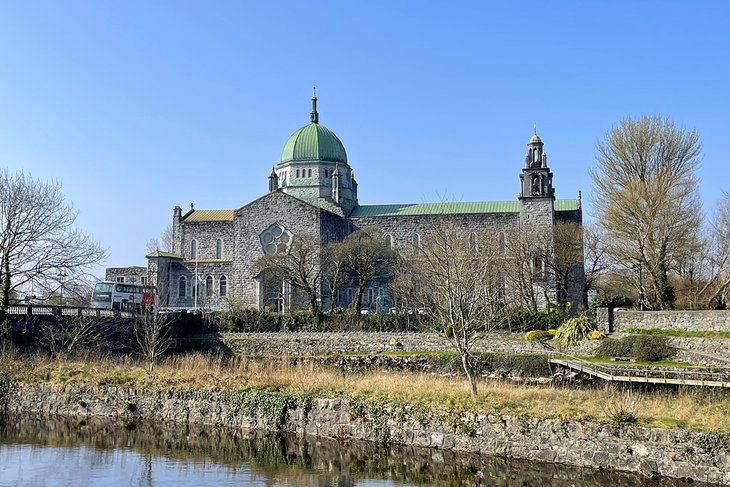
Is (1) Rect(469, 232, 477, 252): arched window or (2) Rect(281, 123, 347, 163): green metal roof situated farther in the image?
(2) Rect(281, 123, 347, 163): green metal roof

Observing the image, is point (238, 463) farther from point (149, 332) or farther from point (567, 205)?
point (567, 205)

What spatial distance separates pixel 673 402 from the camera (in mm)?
20766

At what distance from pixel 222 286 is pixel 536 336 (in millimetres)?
30076

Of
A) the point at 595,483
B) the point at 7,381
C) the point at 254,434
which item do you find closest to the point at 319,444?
the point at 254,434

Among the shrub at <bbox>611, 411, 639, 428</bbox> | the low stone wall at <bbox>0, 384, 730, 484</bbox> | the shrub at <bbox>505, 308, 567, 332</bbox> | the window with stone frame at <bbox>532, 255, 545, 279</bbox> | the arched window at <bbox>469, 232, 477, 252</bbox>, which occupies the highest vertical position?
the arched window at <bbox>469, 232, 477, 252</bbox>

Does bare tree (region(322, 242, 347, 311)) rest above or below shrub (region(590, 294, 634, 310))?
above

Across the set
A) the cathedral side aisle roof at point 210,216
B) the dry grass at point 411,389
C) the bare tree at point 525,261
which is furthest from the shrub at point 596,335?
the cathedral side aisle roof at point 210,216

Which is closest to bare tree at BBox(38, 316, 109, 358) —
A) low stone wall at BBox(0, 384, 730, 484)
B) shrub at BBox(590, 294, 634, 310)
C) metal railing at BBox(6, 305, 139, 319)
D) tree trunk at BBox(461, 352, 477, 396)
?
metal railing at BBox(6, 305, 139, 319)

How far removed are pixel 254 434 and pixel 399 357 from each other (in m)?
19.0

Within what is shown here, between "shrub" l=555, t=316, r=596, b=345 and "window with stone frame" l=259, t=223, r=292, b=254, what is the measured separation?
25.7 meters

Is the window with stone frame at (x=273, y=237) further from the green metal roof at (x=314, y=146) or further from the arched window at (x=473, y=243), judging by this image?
the arched window at (x=473, y=243)

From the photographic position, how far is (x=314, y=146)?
71.2 meters

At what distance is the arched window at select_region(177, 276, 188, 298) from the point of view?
63250mm

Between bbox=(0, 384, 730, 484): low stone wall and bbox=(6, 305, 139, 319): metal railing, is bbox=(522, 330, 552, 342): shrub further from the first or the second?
bbox=(6, 305, 139, 319): metal railing
